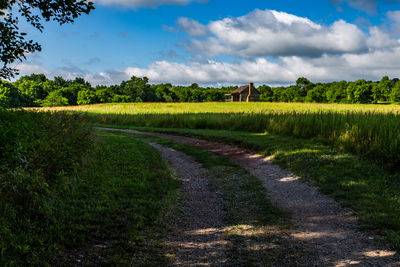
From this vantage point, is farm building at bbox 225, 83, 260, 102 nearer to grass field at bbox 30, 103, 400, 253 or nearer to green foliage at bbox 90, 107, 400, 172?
green foliage at bbox 90, 107, 400, 172

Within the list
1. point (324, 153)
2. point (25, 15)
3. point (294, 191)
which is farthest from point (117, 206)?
point (324, 153)

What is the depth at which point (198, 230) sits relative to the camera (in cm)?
→ 536

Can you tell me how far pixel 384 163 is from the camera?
9688 mm

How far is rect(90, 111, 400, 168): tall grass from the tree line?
6654cm

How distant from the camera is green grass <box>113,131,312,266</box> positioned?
4.34 m

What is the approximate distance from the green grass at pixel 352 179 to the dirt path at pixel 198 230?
283 centimetres

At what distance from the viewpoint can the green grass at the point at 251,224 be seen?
434 cm

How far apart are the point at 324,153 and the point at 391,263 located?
23.7ft

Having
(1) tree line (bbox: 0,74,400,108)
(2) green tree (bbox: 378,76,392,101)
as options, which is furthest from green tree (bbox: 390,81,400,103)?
(2) green tree (bbox: 378,76,392,101)

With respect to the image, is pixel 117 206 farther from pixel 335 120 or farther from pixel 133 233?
pixel 335 120

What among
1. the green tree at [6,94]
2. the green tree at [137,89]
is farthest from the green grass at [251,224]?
the green tree at [137,89]

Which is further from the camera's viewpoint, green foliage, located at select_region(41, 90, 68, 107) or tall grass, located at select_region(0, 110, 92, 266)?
green foliage, located at select_region(41, 90, 68, 107)

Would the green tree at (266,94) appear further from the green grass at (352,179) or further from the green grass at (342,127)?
the green grass at (352,179)

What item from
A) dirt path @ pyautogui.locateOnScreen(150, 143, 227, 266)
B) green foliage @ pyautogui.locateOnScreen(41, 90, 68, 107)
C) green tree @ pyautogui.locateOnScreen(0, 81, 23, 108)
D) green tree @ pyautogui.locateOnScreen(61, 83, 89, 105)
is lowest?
dirt path @ pyautogui.locateOnScreen(150, 143, 227, 266)
